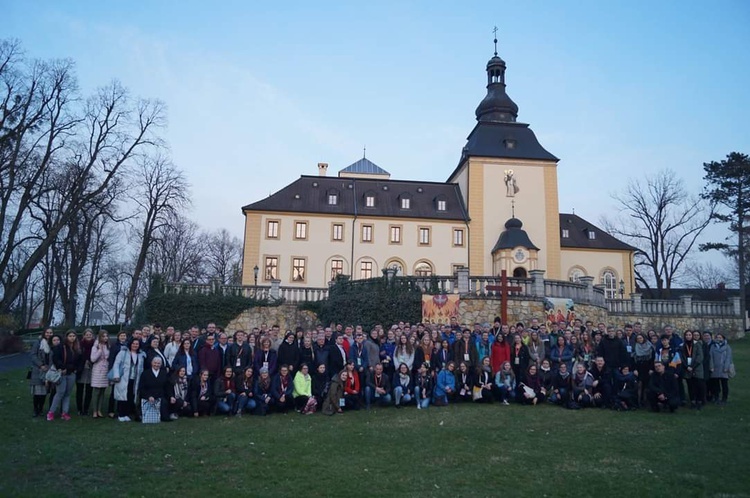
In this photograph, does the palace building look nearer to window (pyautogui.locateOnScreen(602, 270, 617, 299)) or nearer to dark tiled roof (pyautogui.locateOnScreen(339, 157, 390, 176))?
window (pyautogui.locateOnScreen(602, 270, 617, 299))

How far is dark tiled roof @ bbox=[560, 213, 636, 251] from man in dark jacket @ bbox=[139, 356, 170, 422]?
33.4 meters

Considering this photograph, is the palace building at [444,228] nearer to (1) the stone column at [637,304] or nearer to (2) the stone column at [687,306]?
(1) the stone column at [637,304]

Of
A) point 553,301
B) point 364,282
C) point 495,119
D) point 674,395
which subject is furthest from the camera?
point 495,119

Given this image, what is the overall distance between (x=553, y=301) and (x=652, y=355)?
29.3 feet

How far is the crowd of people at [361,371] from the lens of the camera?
10.0 metres

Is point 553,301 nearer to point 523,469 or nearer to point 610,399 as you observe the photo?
point 610,399

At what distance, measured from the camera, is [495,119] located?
130 feet

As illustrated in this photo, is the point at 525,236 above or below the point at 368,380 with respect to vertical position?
above

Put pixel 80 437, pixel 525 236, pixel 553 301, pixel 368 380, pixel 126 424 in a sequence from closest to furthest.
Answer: pixel 80 437 → pixel 126 424 → pixel 368 380 → pixel 553 301 → pixel 525 236

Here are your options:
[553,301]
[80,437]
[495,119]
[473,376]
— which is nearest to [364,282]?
[553,301]

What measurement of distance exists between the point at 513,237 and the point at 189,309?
20.2 meters

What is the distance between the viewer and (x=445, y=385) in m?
11.6

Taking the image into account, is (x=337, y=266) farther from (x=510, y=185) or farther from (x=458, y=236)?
(x=510, y=185)

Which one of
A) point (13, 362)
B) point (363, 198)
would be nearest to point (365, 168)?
point (363, 198)
